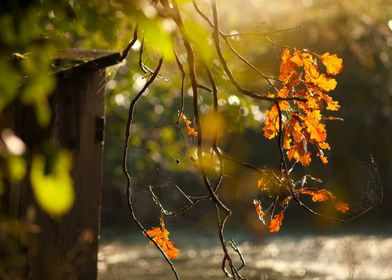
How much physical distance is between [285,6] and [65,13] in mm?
12046

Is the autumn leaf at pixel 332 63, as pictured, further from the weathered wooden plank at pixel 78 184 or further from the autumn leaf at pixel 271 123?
the weathered wooden plank at pixel 78 184

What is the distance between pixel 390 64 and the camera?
12680 millimetres

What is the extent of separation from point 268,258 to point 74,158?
5070 millimetres

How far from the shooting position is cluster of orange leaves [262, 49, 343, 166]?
2557 millimetres

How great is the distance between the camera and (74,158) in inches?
145

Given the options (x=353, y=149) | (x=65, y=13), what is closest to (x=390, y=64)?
(x=353, y=149)

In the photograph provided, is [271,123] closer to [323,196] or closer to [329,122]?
[323,196]

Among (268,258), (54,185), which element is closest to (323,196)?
(54,185)

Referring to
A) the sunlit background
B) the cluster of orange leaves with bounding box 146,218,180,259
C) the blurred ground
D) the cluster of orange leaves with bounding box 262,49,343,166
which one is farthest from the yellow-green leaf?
the sunlit background

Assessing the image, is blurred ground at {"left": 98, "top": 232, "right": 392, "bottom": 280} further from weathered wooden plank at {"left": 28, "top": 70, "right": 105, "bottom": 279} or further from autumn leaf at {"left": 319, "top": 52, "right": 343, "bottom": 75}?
autumn leaf at {"left": 319, "top": 52, "right": 343, "bottom": 75}

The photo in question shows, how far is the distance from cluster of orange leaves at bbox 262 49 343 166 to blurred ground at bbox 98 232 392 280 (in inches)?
142

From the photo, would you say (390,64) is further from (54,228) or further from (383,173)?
(54,228)

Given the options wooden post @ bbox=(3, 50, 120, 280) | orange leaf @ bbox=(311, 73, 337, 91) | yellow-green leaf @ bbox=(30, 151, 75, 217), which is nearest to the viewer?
yellow-green leaf @ bbox=(30, 151, 75, 217)

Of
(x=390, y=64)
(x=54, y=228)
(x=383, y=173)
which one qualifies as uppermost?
(x=390, y=64)
